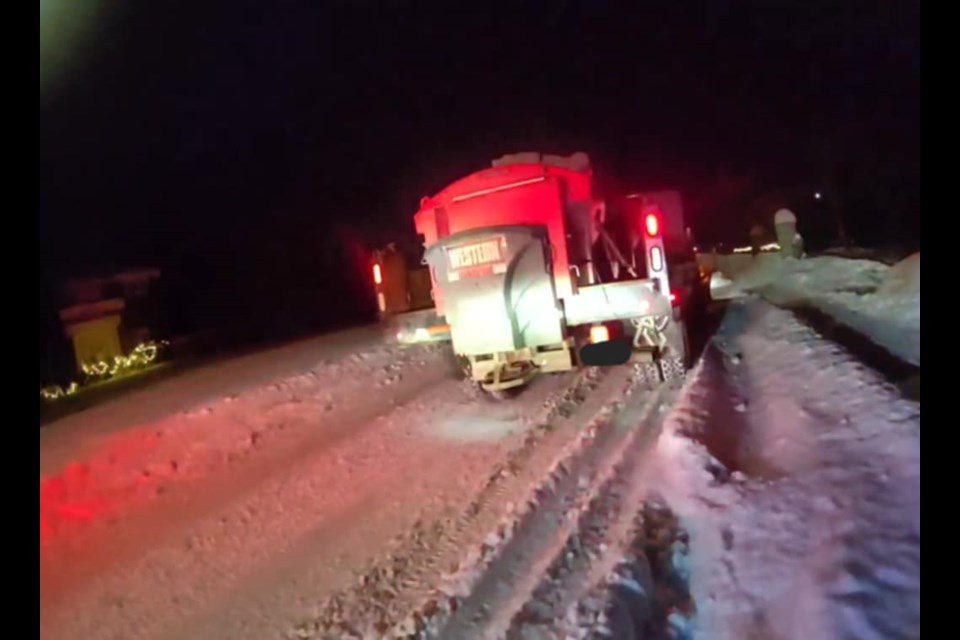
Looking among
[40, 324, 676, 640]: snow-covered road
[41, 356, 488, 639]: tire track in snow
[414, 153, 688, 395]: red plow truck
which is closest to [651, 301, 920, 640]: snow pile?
[40, 324, 676, 640]: snow-covered road

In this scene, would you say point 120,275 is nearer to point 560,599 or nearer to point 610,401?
point 610,401

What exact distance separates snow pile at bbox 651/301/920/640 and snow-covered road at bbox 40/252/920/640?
0.02 meters

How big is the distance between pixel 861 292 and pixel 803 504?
32.7 feet

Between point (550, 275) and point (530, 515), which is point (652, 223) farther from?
point (530, 515)

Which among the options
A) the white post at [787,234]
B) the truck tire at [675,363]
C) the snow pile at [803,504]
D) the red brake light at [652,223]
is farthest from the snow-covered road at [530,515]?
the white post at [787,234]

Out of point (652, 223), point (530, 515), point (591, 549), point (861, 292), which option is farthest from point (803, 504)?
point (861, 292)

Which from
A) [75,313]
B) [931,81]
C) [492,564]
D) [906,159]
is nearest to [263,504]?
[492,564]

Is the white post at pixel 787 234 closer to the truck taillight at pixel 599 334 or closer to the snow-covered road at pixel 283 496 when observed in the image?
the snow-covered road at pixel 283 496

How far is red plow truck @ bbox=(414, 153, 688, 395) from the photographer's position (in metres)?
9.95

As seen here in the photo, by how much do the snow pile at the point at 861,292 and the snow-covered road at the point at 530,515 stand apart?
985 millimetres

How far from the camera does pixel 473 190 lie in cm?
1037

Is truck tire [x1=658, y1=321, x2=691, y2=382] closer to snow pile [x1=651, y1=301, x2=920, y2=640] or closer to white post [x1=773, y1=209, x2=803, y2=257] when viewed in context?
snow pile [x1=651, y1=301, x2=920, y2=640]

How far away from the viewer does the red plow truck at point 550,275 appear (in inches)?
392

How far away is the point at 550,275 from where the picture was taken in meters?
9.95
